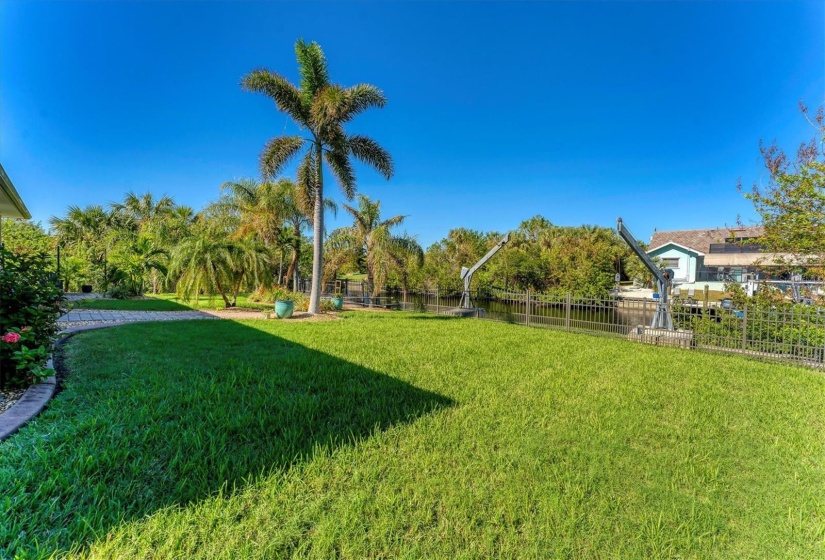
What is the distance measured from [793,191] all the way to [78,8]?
15.6 meters

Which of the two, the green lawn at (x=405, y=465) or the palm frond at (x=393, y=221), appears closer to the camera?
the green lawn at (x=405, y=465)

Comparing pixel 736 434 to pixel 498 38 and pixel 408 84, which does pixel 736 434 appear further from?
pixel 408 84

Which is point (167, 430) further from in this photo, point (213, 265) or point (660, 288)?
point (660, 288)

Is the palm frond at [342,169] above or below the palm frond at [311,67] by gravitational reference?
below

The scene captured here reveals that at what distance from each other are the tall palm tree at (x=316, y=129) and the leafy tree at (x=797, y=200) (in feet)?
33.1

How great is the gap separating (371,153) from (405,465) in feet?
36.4

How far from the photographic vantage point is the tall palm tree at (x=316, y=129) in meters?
10.6

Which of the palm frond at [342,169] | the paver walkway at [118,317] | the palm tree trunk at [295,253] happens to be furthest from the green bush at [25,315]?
the palm tree trunk at [295,253]

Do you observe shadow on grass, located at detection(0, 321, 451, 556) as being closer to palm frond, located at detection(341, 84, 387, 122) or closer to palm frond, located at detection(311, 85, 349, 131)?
palm frond, located at detection(311, 85, 349, 131)

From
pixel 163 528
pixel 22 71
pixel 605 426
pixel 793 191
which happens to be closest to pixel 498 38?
pixel 793 191

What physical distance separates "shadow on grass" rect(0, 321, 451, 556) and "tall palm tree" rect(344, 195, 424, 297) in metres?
11.7

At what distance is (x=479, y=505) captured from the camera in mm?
2127

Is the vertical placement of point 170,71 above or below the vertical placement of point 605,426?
above

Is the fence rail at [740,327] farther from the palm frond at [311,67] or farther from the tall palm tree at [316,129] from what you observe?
the palm frond at [311,67]
